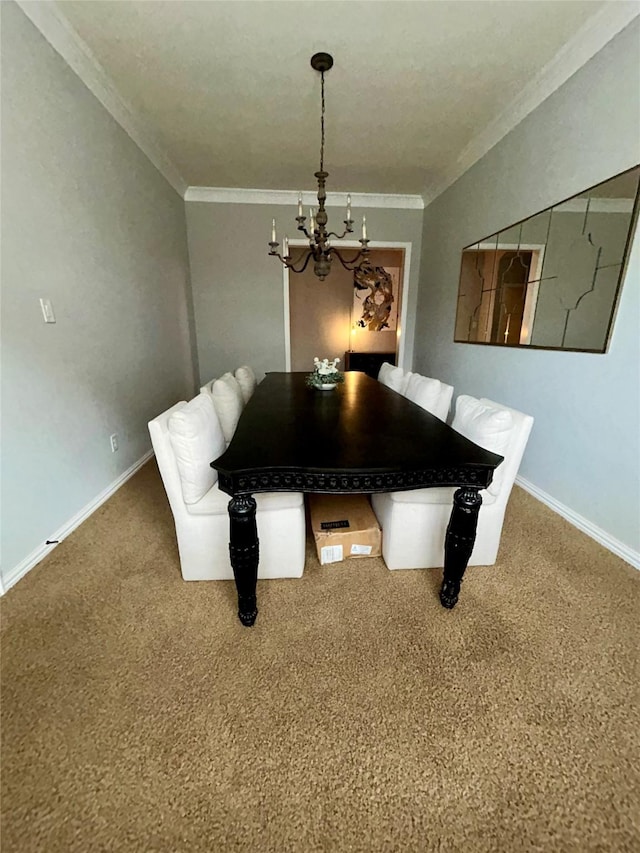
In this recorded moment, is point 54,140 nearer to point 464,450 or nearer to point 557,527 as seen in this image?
point 464,450

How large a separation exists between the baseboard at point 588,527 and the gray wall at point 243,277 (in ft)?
9.52

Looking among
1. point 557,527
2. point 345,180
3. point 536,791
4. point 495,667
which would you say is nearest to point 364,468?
point 495,667

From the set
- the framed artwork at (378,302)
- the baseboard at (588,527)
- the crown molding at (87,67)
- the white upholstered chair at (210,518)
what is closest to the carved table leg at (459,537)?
the white upholstered chair at (210,518)

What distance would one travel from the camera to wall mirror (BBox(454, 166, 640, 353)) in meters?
1.80

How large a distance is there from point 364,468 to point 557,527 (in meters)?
1.61

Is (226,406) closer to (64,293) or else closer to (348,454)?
(348,454)

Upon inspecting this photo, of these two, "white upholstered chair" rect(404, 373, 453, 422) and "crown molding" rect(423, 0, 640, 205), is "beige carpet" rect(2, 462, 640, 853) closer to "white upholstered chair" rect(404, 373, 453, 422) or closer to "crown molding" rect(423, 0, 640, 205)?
"white upholstered chair" rect(404, 373, 453, 422)

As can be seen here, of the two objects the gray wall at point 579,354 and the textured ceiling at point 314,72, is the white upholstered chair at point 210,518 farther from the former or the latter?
the textured ceiling at point 314,72

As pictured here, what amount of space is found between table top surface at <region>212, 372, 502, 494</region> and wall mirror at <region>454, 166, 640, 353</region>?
1172mm

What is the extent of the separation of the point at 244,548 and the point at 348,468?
1.59 feet

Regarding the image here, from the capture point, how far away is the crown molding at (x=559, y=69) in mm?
1730

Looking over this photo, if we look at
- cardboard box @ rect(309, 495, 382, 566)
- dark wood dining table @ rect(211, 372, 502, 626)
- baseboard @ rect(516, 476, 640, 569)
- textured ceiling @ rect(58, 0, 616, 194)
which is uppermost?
textured ceiling @ rect(58, 0, 616, 194)

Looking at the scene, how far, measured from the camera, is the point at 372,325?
6363 mm

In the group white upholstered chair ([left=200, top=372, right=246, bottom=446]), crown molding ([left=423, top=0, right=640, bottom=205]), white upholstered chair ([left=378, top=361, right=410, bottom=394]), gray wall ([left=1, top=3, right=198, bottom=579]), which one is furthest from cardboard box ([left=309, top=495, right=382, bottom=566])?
crown molding ([left=423, top=0, right=640, bottom=205])
